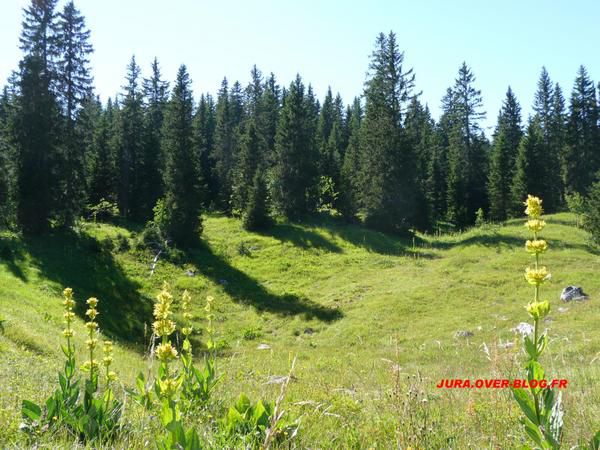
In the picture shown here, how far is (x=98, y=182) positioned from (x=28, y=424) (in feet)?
169

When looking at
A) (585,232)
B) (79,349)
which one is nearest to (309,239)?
(585,232)

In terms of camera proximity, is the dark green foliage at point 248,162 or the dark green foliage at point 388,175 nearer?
the dark green foliage at point 388,175

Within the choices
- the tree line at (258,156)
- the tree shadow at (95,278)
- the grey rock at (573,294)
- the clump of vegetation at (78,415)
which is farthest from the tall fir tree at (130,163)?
the clump of vegetation at (78,415)

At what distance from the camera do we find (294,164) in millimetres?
47688

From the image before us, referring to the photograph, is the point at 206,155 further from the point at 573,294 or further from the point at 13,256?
the point at 573,294

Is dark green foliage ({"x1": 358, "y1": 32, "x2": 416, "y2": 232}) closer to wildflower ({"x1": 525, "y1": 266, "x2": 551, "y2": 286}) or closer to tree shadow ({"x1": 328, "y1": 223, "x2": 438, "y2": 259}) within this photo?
tree shadow ({"x1": 328, "y1": 223, "x2": 438, "y2": 259})

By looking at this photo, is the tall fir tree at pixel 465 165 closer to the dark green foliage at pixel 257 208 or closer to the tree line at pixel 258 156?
the tree line at pixel 258 156

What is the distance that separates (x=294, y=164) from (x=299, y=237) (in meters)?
9.93

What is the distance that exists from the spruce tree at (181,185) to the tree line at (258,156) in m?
0.11

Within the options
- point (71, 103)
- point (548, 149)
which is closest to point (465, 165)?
point (548, 149)

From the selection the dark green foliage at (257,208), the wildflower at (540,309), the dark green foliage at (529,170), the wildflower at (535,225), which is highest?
the dark green foliage at (529,170)

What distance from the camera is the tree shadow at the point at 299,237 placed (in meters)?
39.1

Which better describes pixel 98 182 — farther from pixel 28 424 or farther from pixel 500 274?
pixel 28 424

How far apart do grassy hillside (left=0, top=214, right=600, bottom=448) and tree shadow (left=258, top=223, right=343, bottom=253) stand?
193mm
